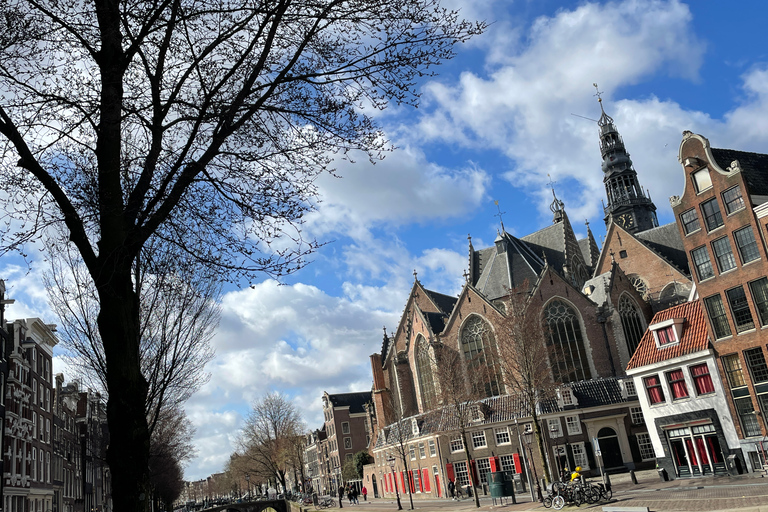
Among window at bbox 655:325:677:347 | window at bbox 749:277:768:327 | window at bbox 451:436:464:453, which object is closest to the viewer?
window at bbox 749:277:768:327

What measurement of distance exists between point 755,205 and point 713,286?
14.6 ft

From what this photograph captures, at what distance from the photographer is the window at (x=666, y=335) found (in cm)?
3325

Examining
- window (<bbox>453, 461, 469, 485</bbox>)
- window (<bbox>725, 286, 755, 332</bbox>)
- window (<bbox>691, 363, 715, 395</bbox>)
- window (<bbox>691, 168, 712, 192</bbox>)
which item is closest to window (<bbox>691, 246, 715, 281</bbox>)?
window (<bbox>725, 286, 755, 332</bbox>)

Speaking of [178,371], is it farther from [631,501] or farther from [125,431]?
[125,431]

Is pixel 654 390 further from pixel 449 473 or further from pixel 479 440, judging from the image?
pixel 449 473

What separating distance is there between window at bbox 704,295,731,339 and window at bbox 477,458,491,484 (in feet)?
70.1

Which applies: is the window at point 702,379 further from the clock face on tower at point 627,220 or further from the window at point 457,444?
the clock face on tower at point 627,220

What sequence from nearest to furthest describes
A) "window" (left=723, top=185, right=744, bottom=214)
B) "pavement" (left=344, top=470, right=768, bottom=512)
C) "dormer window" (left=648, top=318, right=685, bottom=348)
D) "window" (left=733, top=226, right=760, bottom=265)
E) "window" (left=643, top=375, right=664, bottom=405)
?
"pavement" (left=344, top=470, right=768, bottom=512)
"window" (left=733, top=226, right=760, bottom=265)
"window" (left=723, top=185, right=744, bottom=214)
"dormer window" (left=648, top=318, right=685, bottom=348)
"window" (left=643, top=375, right=664, bottom=405)

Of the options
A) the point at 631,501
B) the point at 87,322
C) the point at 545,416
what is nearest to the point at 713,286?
the point at 631,501

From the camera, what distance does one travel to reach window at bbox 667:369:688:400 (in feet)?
106

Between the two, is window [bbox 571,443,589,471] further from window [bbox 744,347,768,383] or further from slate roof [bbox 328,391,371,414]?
slate roof [bbox 328,391,371,414]

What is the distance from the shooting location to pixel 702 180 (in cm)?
3162

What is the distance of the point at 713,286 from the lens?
30.9 m

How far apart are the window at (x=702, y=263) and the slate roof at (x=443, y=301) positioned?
3335cm
